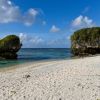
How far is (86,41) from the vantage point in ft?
314

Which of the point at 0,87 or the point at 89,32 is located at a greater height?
the point at 89,32

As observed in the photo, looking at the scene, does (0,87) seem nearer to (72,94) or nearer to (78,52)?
(72,94)

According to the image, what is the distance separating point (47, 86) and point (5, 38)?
6984 cm

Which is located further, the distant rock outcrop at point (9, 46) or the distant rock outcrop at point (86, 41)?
the distant rock outcrop at point (86, 41)

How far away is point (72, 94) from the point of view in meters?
14.2

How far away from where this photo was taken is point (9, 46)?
80.6 m

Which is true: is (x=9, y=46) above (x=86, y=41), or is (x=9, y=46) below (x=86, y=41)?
below

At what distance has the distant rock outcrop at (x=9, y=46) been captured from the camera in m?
77.1

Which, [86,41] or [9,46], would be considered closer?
[9,46]

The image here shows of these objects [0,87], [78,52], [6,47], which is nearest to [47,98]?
[0,87]

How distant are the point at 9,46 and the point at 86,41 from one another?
3338cm

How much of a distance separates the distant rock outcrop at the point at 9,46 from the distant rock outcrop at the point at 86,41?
25057 mm

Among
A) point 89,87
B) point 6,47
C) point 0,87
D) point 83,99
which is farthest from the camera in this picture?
point 6,47

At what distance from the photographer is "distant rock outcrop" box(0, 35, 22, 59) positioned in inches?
3034
